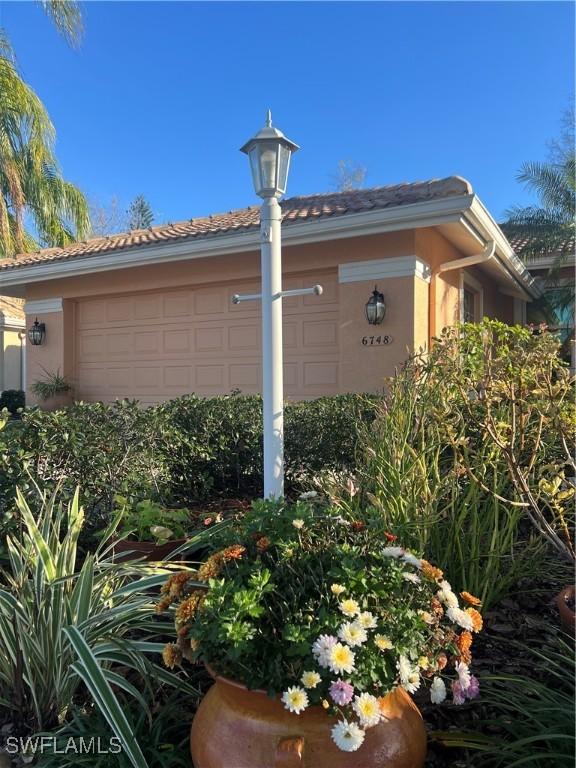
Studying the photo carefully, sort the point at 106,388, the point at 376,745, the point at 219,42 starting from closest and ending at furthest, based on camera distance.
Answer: the point at 376,745 < the point at 219,42 < the point at 106,388

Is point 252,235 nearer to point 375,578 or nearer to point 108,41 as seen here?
point 108,41

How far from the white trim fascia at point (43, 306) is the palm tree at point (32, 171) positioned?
566 cm

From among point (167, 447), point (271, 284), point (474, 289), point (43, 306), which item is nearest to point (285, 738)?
point (271, 284)

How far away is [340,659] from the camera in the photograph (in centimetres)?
148

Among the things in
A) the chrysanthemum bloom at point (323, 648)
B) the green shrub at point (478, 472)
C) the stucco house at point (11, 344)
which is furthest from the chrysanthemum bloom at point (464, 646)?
the stucco house at point (11, 344)

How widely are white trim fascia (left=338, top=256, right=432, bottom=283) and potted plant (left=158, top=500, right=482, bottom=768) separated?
6.45 metres

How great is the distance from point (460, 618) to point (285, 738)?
24.9 inches

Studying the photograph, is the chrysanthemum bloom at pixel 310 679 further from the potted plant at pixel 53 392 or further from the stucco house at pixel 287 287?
the potted plant at pixel 53 392

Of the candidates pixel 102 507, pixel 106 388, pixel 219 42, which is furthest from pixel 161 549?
pixel 106 388

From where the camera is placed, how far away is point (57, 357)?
11266 mm

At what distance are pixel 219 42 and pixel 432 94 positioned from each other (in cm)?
313

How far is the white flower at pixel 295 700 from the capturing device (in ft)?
4.70

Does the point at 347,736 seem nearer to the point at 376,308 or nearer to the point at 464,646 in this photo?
the point at 464,646

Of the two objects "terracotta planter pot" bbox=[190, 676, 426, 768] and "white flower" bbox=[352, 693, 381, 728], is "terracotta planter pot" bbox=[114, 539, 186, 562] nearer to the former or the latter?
"terracotta planter pot" bbox=[190, 676, 426, 768]
